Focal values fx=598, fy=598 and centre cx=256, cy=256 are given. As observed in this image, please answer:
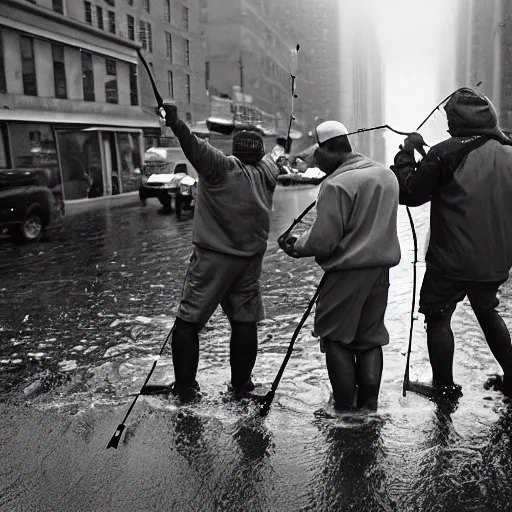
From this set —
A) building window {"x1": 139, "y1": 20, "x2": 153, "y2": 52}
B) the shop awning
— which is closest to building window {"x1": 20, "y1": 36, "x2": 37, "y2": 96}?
the shop awning

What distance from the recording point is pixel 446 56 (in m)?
111

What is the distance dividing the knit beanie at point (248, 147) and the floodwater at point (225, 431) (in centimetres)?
155

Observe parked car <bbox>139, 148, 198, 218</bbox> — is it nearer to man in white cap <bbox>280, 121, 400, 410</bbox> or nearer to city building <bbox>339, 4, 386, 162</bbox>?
man in white cap <bbox>280, 121, 400, 410</bbox>

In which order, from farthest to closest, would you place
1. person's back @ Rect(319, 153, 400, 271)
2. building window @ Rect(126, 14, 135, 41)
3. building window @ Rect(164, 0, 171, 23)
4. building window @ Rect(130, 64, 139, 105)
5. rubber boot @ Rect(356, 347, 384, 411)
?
building window @ Rect(164, 0, 171, 23)
building window @ Rect(130, 64, 139, 105)
building window @ Rect(126, 14, 135, 41)
rubber boot @ Rect(356, 347, 384, 411)
person's back @ Rect(319, 153, 400, 271)

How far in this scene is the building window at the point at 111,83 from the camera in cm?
2734

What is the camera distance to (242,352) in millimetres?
3906

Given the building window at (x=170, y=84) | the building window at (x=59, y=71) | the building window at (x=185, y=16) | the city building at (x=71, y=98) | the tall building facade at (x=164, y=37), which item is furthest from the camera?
the building window at (x=185, y=16)

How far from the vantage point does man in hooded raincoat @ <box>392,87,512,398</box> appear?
137 inches

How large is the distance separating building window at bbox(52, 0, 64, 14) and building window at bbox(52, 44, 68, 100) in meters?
1.35

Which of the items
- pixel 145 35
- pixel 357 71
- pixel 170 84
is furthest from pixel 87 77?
pixel 357 71

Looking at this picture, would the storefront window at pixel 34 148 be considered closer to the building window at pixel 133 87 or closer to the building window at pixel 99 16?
the building window at pixel 99 16

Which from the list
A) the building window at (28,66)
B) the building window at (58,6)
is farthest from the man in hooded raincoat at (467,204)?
→ the building window at (58,6)

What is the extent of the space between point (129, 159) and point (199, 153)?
26474 millimetres

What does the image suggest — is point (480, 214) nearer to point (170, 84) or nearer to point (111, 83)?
point (111, 83)
